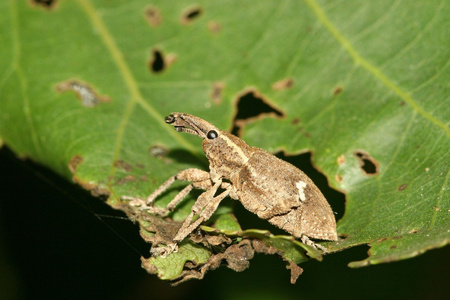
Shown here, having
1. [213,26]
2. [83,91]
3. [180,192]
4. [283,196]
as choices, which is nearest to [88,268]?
[180,192]

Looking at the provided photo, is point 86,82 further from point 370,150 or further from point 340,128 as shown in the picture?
point 370,150

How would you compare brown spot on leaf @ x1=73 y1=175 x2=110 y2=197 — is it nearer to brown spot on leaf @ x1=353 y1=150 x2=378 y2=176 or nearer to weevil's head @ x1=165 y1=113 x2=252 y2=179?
weevil's head @ x1=165 y1=113 x2=252 y2=179

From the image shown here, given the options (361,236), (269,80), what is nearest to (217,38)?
(269,80)

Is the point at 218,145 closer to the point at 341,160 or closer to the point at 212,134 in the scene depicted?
the point at 212,134

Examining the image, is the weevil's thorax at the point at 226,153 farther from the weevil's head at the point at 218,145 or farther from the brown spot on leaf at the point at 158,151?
the brown spot on leaf at the point at 158,151

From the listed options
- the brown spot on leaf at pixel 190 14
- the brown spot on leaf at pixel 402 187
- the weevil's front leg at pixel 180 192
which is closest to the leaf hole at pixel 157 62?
the brown spot on leaf at pixel 190 14

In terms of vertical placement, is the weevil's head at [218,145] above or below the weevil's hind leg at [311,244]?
above

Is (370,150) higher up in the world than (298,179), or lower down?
higher up
